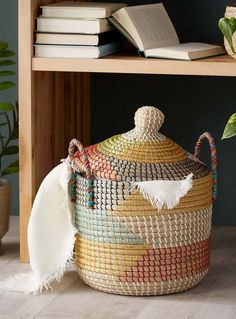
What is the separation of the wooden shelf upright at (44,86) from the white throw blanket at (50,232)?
16 cm

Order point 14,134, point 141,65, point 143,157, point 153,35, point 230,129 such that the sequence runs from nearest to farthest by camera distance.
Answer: point 230,129 < point 143,157 < point 141,65 < point 153,35 < point 14,134

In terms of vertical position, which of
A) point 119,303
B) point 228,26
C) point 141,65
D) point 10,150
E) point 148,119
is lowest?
point 119,303

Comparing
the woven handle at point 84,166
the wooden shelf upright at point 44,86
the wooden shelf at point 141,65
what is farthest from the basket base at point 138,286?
the wooden shelf at point 141,65

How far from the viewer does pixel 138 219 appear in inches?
96.0

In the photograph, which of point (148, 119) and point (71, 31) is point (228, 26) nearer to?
point (148, 119)

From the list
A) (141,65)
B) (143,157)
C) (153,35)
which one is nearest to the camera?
(143,157)

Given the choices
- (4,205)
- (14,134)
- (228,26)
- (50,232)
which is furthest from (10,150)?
(228,26)

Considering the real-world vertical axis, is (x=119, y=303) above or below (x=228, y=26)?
below

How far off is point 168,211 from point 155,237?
8 cm

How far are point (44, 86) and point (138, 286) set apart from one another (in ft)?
2.36

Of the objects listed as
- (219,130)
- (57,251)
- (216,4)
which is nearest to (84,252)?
(57,251)

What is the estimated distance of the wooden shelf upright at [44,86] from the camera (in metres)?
2.61

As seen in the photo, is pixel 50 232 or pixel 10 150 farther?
pixel 10 150

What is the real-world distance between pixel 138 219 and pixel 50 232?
0.30 m
